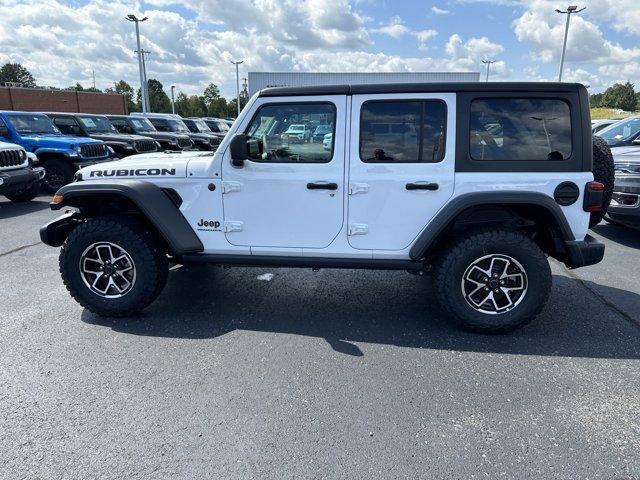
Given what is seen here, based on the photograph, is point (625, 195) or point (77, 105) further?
point (77, 105)

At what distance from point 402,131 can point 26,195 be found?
8959 mm

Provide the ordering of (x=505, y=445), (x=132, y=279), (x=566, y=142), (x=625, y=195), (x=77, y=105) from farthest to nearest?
(x=77, y=105)
(x=625, y=195)
(x=132, y=279)
(x=566, y=142)
(x=505, y=445)

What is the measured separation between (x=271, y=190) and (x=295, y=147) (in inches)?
15.4

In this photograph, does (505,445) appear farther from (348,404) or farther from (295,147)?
(295,147)

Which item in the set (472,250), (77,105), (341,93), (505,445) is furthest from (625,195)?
(77,105)

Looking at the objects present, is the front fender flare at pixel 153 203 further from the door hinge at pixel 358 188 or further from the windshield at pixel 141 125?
the windshield at pixel 141 125

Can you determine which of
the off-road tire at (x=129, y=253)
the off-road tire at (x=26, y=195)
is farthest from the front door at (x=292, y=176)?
the off-road tire at (x=26, y=195)

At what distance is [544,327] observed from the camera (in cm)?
374

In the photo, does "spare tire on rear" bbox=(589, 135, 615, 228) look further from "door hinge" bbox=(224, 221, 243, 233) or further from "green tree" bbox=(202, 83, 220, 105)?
"green tree" bbox=(202, 83, 220, 105)

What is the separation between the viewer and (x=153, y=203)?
12.0 ft

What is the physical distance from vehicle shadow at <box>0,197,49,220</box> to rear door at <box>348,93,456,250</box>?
737cm

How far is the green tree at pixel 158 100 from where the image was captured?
6400 centimetres

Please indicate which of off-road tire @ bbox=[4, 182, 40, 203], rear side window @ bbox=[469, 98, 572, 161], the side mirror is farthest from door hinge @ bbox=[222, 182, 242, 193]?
off-road tire @ bbox=[4, 182, 40, 203]

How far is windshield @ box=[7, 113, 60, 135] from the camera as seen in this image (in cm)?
1061
